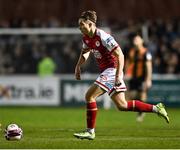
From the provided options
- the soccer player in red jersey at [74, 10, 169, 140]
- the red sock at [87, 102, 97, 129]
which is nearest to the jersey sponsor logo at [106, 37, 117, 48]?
the soccer player in red jersey at [74, 10, 169, 140]

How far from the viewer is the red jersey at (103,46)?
1336 centimetres

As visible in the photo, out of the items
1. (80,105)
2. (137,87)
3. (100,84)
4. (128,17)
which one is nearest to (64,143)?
(100,84)

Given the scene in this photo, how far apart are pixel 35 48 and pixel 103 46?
15656mm

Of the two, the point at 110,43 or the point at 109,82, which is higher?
the point at 110,43

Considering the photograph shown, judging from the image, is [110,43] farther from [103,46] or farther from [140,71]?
[140,71]

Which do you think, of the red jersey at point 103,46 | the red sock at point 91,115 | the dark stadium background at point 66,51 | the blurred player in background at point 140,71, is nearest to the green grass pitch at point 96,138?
the red sock at point 91,115

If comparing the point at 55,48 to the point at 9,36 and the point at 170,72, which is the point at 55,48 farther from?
the point at 170,72

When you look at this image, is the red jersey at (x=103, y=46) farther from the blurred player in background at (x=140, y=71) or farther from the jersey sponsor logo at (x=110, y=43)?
the blurred player in background at (x=140, y=71)

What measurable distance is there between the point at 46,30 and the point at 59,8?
3.58 meters

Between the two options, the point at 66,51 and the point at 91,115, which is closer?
the point at 91,115

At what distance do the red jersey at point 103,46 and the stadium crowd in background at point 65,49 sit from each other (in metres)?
14.2

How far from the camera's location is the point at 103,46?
13461 mm

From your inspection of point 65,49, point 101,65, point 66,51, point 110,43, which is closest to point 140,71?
point 101,65

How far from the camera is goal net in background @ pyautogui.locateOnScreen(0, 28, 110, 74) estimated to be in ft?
93.4
